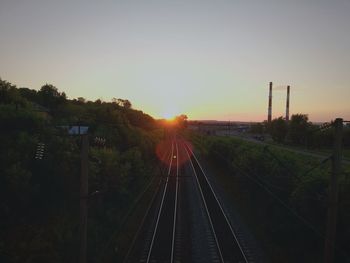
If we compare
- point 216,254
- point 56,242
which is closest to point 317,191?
point 216,254

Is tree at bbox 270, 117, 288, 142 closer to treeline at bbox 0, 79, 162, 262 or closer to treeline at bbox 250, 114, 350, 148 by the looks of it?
treeline at bbox 250, 114, 350, 148

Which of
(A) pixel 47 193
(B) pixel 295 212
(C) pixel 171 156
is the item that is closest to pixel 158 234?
(A) pixel 47 193

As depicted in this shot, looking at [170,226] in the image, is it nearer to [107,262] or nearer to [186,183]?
[107,262]

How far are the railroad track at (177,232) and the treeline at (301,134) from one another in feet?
89.4

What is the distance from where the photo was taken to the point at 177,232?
22344 mm

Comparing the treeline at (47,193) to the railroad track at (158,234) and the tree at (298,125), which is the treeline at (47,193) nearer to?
the railroad track at (158,234)

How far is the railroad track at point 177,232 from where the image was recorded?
18594 millimetres

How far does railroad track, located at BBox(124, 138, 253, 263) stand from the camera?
18594mm

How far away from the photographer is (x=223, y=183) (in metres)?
40.0

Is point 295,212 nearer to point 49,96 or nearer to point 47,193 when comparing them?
point 47,193

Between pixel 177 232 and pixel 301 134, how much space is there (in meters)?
40.8

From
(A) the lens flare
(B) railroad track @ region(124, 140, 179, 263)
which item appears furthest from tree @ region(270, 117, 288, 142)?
(B) railroad track @ region(124, 140, 179, 263)

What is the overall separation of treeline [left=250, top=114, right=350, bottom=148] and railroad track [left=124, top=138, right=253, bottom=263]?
27.2 metres

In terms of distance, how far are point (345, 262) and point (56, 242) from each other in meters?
12.1
